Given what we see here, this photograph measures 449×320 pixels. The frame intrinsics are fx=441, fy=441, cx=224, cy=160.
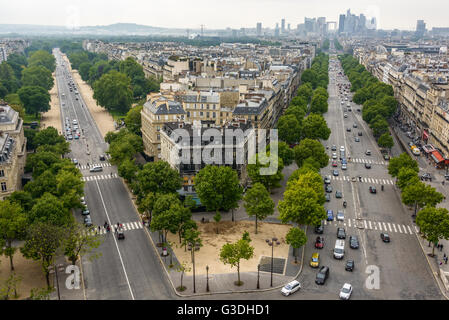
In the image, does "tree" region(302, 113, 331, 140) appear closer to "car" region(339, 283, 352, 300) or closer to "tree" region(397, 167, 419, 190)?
"tree" region(397, 167, 419, 190)

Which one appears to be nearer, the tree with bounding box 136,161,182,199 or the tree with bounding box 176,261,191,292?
the tree with bounding box 176,261,191,292

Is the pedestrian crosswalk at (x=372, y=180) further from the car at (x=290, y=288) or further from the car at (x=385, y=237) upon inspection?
the car at (x=290, y=288)

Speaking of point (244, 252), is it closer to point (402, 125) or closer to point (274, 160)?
point (274, 160)

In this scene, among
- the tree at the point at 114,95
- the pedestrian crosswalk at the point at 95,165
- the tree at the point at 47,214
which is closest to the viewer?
the tree at the point at 47,214

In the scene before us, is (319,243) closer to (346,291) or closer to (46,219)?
(346,291)

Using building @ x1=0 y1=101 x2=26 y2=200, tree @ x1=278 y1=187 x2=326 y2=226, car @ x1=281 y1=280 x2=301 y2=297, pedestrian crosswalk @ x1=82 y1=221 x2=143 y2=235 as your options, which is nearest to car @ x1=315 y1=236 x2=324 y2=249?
tree @ x1=278 y1=187 x2=326 y2=226

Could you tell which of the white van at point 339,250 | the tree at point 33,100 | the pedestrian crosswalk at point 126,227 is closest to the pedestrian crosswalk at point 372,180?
the white van at point 339,250
